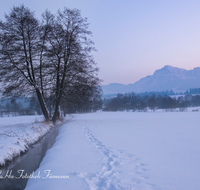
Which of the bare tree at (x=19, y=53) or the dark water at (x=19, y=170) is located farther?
the bare tree at (x=19, y=53)

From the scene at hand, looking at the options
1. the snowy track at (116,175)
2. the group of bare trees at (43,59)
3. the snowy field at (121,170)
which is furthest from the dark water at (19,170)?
the group of bare trees at (43,59)

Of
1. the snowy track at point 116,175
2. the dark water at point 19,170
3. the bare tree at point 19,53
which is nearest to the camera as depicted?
the snowy track at point 116,175

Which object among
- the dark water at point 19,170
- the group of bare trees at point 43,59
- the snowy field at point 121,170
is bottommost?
the dark water at point 19,170

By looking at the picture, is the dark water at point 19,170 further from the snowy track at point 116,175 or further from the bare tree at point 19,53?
the bare tree at point 19,53

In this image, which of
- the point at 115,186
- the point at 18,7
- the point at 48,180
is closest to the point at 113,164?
the point at 115,186

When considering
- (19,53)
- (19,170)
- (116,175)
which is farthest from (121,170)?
(19,53)

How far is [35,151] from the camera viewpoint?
7031 millimetres

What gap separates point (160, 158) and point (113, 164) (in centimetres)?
146

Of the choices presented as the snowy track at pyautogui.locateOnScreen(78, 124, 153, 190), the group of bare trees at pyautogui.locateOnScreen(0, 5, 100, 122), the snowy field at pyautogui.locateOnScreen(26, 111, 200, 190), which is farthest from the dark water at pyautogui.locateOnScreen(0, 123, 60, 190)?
the group of bare trees at pyautogui.locateOnScreen(0, 5, 100, 122)

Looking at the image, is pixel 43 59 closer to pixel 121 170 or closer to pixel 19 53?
pixel 19 53

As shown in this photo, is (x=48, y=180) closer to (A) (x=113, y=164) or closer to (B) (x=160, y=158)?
(A) (x=113, y=164)

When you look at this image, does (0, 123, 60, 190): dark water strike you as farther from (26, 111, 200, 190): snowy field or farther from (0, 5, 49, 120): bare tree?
(0, 5, 49, 120): bare tree

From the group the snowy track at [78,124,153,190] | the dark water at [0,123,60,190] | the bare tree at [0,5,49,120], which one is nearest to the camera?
the snowy track at [78,124,153,190]

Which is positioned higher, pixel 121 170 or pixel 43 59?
pixel 43 59
